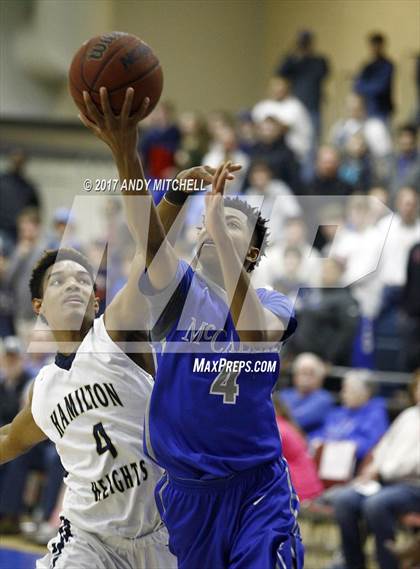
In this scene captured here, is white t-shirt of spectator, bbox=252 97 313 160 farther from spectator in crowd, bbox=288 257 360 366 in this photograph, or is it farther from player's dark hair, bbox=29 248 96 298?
player's dark hair, bbox=29 248 96 298

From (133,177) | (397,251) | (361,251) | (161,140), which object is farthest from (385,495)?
(161,140)

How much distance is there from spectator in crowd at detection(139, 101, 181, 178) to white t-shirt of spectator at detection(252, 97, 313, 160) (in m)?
1.04

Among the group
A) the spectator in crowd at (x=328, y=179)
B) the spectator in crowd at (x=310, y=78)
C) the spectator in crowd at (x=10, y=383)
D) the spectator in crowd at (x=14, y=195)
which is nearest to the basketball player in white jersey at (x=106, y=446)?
the spectator in crowd at (x=10, y=383)

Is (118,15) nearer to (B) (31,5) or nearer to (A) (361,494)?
(B) (31,5)

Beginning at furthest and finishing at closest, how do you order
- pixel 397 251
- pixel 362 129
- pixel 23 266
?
pixel 362 129
pixel 397 251
pixel 23 266

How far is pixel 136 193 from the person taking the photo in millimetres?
4285

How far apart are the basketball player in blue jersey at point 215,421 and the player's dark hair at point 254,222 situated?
0.10m

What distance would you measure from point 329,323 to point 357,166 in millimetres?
2161

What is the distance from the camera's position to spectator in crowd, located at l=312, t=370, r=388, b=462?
8.95m

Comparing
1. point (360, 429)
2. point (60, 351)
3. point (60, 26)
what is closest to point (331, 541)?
point (360, 429)

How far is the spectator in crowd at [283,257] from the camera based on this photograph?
9.91 meters

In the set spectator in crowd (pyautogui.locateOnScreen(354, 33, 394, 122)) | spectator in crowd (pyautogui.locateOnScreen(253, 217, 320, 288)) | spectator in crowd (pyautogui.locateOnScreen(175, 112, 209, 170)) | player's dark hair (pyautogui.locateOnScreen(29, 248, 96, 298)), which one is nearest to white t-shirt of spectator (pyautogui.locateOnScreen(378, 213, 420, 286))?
spectator in crowd (pyautogui.locateOnScreen(253, 217, 320, 288))

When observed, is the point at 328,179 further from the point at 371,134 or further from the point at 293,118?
the point at 293,118

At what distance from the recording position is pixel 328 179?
38.0 feet
